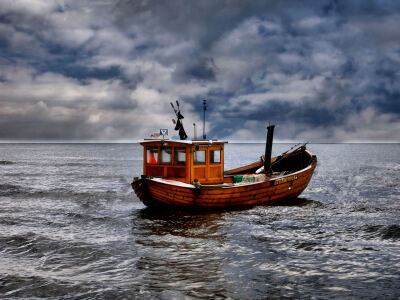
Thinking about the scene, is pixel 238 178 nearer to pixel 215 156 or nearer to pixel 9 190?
pixel 215 156

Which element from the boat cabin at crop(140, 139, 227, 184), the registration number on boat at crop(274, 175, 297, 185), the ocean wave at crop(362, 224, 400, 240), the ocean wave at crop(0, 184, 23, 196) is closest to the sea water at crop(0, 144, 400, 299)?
the ocean wave at crop(362, 224, 400, 240)

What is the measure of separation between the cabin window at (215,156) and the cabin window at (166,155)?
2075mm

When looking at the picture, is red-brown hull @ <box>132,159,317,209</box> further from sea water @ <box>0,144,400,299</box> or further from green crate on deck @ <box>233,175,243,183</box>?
green crate on deck @ <box>233,175,243,183</box>

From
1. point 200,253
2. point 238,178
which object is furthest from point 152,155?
point 200,253

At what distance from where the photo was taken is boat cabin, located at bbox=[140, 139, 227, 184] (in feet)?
56.3

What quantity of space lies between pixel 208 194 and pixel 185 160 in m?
2.15

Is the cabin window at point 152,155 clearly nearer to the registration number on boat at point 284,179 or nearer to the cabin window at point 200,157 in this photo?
the cabin window at point 200,157

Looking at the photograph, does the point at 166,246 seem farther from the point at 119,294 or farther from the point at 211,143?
the point at 211,143

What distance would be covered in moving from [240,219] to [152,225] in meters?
3.80

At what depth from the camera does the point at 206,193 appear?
52.7ft

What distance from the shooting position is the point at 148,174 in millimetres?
18266

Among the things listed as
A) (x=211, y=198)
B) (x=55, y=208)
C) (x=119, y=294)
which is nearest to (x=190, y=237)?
(x=211, y=198)

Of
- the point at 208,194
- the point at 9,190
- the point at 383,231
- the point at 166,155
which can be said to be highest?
the point at 166,155

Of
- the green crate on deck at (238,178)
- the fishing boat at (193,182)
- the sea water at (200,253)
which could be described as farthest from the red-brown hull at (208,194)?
the green crate on deck at (238,178)
